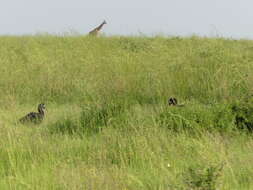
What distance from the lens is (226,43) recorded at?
13.1 metres

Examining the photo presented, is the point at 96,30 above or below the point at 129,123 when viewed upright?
above

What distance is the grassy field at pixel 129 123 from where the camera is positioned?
3.90 m

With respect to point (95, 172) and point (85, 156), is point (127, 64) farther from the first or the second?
point (95, 172)

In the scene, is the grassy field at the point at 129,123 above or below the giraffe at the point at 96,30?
below

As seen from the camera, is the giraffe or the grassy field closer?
the grassy field

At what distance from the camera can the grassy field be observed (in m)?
3.90

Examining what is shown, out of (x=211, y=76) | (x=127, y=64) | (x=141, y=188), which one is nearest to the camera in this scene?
(x=141, y=188)

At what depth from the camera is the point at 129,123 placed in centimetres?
547

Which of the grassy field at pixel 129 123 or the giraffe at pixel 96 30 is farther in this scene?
the giraffe at pixel 96 30

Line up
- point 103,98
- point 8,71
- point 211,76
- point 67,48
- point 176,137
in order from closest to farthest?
point 176,137 → point 103,98 → point 211,76 → point 8,71 → point 67,48

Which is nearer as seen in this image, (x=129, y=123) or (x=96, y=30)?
(x=129, y=123)

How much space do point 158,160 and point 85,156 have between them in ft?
2.64

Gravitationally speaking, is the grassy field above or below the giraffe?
below

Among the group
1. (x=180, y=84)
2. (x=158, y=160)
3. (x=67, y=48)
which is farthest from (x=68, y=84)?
(x=158, y=160)
